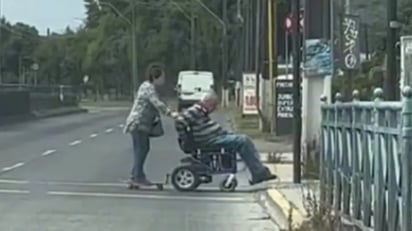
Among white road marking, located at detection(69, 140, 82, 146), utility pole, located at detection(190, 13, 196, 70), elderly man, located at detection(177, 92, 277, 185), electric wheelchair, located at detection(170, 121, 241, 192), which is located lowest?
white road marking, located at detection(69, 140, 82, 146)

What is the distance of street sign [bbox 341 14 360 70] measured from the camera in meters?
17.7

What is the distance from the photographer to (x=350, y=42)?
17.9 m

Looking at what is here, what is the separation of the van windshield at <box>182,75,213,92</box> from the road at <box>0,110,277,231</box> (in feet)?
115

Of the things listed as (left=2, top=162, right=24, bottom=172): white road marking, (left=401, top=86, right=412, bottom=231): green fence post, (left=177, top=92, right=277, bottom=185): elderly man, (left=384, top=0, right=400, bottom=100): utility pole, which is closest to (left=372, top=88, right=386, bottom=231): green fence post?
(left=401, top=86, right=412, bottom=231): green fence post

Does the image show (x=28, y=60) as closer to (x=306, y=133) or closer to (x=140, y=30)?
(x=140, y=30)

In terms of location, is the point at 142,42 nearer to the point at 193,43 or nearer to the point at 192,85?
the point at 193,43

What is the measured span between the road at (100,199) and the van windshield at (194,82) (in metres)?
35.2

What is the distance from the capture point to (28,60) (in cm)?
12788

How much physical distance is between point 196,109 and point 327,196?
5.67m

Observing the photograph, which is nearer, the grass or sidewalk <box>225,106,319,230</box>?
sidewalk <box>225,106,319,230</box>

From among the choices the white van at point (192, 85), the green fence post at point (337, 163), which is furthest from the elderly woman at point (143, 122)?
the white van at point (192, 85)

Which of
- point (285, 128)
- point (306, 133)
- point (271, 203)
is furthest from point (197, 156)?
point (285, 128)

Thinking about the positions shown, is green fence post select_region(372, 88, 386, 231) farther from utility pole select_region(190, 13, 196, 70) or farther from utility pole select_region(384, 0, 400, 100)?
utility pole select_region(190, 13, 196, 70)

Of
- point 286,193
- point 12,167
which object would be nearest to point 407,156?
point 286,193
